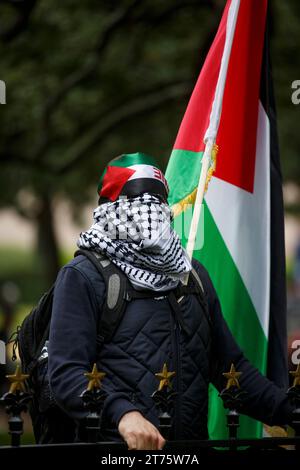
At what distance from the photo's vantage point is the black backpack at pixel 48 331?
11.7 feet

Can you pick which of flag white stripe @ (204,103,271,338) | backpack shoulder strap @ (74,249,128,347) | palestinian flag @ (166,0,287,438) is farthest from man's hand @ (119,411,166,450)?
flag white stripe @ (204,103,271,338)

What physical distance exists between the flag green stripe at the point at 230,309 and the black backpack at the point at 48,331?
87cm

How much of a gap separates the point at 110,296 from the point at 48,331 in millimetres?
296

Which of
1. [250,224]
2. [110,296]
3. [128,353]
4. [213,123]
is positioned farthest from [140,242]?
[250,224]

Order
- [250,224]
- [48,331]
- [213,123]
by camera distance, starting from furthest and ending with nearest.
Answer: [250,224], [213,123], [48,331]

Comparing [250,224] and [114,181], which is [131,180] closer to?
[114,181]

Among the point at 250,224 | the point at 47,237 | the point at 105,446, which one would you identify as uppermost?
the point at 47,237

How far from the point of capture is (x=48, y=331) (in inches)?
147

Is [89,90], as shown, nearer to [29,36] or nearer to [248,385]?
[29,36]

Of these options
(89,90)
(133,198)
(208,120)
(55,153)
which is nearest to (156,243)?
(133,198)

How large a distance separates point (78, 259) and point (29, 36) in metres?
8.71

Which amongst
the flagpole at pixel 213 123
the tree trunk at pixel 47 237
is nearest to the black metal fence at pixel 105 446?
the flagpole at pixel 213 123

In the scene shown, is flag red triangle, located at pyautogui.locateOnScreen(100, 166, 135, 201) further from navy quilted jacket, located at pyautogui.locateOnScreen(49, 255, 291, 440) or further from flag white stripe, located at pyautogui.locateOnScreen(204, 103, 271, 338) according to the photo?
flag white stripe, located at pyautogui.locateOnScreen(204, 103, 271, 338)

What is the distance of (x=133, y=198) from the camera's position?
3764 mm
